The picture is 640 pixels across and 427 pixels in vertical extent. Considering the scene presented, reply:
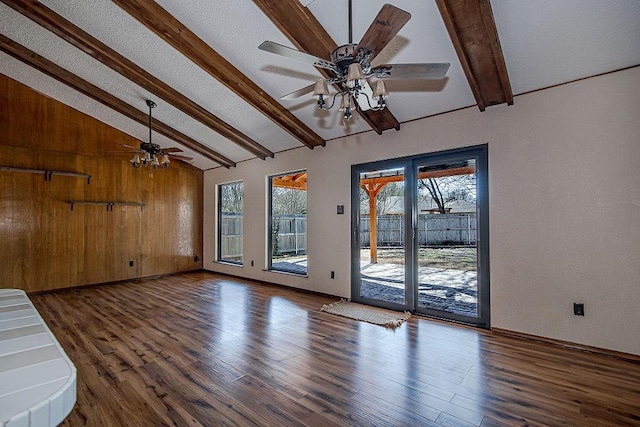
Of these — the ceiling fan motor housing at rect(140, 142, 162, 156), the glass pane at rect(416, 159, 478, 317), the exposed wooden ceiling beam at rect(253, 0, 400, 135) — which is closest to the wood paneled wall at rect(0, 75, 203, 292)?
the ceiling fan motor housing at rect(140, 142, 162, 156)

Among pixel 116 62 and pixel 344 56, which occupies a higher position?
pixel 116 62

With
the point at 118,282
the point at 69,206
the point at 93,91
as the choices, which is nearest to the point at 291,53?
the point at 93,91

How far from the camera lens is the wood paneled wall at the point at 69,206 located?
4.86 m

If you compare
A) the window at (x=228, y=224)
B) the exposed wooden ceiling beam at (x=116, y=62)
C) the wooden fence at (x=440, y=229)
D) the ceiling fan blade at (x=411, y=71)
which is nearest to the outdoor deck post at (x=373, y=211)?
the wooden fence at (x=440, y=229)

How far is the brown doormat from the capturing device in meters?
3.68

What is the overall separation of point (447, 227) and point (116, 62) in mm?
4747

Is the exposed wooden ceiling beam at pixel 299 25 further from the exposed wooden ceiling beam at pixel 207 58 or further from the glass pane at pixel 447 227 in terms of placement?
the glass pane at pixel 447 227

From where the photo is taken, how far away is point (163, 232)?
6715 millimetres

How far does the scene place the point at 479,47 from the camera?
107 inches

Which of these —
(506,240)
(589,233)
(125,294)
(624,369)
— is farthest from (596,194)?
(125,294)

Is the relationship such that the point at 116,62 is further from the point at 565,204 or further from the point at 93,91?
the point at 565,204

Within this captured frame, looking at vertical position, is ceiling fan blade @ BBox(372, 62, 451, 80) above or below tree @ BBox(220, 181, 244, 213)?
above

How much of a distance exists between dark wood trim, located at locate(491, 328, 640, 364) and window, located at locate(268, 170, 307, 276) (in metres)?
3.27

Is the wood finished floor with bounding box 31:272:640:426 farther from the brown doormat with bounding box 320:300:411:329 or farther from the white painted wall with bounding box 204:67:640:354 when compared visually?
the white painted wall with bounding box 204:67:640:354
